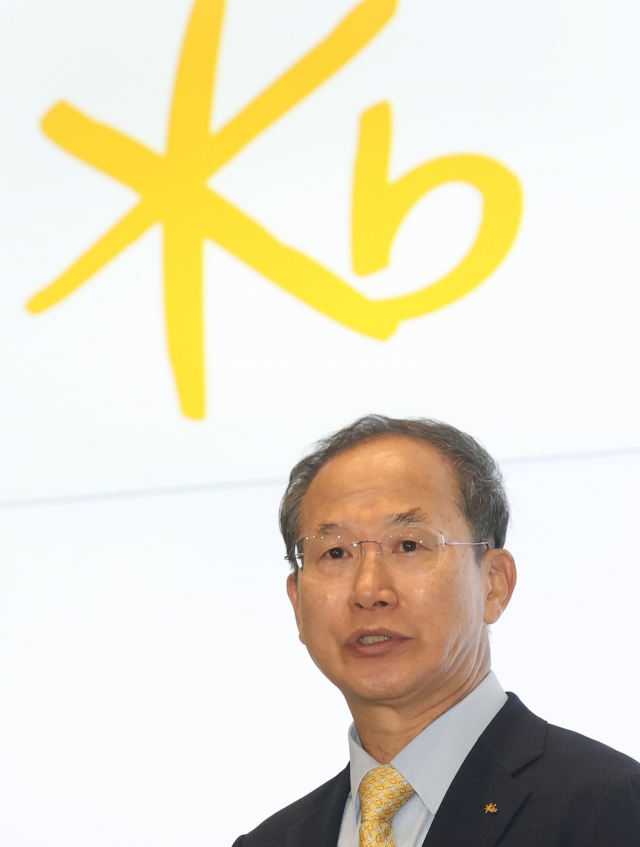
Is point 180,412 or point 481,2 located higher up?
point 481,2

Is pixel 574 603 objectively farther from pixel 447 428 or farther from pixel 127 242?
pixel 127 242

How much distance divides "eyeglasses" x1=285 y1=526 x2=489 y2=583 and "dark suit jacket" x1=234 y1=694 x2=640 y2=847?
228 millimetres

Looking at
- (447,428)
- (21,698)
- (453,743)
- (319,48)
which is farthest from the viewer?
(319,48)

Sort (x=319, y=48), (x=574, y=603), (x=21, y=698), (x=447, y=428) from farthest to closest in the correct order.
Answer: (x=319, y=48) → (x=21, y=698) → (x=574, y=603) → (x=447, y=428)

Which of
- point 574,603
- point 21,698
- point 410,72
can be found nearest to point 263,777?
point 21,698

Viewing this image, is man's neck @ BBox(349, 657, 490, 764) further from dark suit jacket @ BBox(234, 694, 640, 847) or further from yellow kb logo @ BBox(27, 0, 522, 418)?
yellow kb logo @ BBox(27, 0, 522, 418)

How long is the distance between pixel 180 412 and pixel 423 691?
0.93 meters

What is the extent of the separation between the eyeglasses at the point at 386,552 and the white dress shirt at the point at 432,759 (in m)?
0.19

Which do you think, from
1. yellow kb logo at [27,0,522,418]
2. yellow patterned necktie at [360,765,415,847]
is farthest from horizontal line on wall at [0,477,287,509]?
yellow patterned necktie at [360,765,415,847]

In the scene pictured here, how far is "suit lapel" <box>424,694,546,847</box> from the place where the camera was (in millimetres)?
1243

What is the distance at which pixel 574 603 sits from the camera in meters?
1.87

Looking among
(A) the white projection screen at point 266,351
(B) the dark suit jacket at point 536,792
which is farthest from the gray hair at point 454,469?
(A) the white projection screen at point 266,351

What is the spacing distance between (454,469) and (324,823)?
538 mm

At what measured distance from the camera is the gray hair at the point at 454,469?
1498mm
